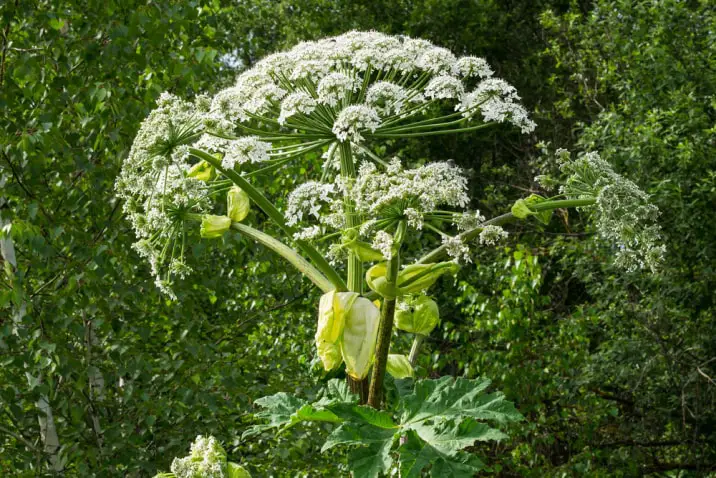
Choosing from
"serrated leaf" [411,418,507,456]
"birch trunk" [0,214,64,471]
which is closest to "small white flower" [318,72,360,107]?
"serrated leaf" [411,418,507,456]

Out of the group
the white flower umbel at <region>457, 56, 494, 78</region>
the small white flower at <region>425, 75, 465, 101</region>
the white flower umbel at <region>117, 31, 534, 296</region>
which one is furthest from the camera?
the white flower umbel at <region>457, 56, 494, 78</region>

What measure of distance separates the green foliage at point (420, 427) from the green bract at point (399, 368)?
0.25 metres

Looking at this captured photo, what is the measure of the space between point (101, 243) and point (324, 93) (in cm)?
258

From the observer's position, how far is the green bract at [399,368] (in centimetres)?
176

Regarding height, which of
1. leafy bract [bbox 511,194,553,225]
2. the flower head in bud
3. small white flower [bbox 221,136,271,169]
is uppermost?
the flower head in bud

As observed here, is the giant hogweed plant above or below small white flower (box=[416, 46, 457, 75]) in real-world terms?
below

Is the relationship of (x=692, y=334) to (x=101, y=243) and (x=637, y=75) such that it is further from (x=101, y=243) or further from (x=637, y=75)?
(x=101, y=243)

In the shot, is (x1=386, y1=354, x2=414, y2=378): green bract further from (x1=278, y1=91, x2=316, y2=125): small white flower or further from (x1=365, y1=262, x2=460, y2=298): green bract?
(x1=278, y1=91, x2=316, y2=125): small white flower

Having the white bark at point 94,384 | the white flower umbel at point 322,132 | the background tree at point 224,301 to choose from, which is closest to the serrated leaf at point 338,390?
the white flower umbel at point 322,132

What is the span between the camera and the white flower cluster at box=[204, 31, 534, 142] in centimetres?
170

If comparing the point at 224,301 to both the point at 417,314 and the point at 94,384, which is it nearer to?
the point at 94,384

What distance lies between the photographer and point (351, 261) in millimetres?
1582

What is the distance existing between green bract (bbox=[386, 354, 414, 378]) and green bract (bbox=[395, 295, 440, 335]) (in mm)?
68

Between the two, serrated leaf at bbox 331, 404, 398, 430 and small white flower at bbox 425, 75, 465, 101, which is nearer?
serrated leaf at bbox 331, 404, 398, 430
